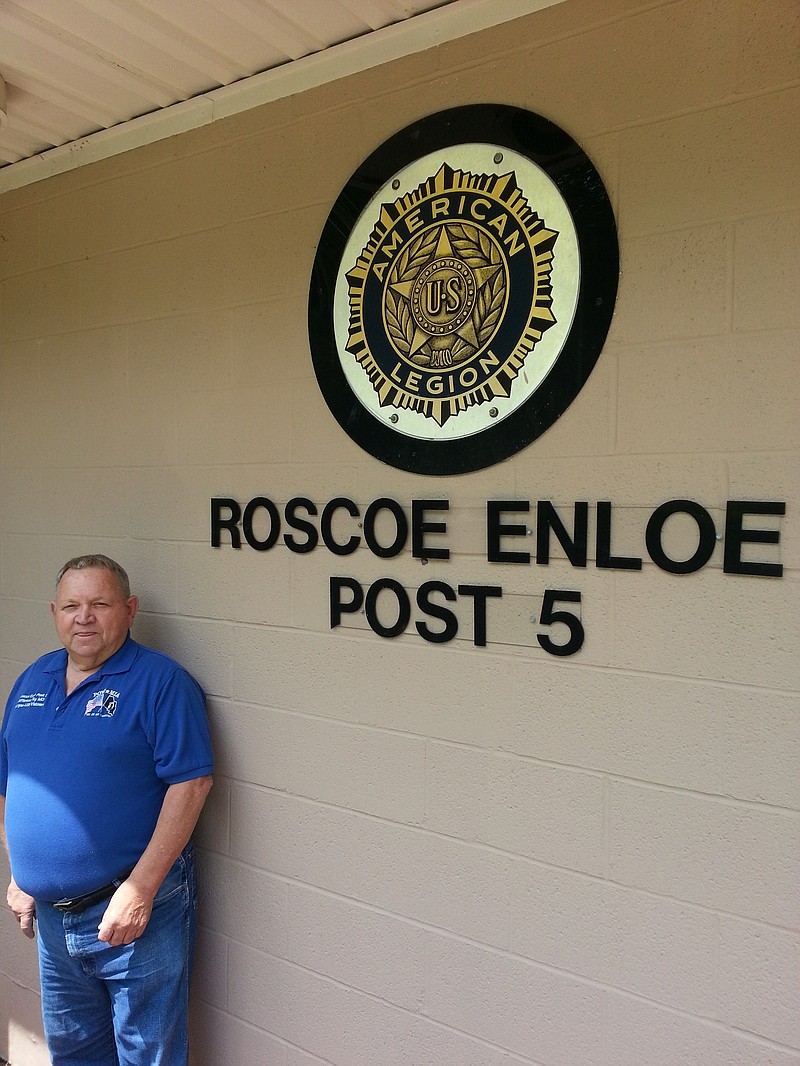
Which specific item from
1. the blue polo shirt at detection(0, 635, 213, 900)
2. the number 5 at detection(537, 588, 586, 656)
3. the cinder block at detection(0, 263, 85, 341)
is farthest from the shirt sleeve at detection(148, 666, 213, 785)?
the cinder block at detection(0, 263, 85, 341)

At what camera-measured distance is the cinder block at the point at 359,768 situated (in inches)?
70.6

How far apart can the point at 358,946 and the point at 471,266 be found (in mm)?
1603

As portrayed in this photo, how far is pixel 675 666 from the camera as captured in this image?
1.46 meters

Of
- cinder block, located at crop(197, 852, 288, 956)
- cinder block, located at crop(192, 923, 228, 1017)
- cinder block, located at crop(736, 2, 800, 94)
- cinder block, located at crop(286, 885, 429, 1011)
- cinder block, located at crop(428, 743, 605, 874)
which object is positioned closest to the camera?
cinder block, located at crop(736, 2, 800, 94)

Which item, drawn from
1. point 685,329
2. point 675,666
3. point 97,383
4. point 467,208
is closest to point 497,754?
point 675,666

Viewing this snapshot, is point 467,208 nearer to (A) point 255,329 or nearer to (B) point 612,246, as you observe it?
(B) point 612,246

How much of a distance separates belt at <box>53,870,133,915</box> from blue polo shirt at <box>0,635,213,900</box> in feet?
0.05

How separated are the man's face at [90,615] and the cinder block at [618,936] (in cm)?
119

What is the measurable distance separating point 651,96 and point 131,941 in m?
2.18

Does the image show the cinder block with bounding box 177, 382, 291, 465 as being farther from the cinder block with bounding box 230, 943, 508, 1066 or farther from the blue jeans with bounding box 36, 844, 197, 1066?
the cinder block with bounding box 230, 943, 508, 1066

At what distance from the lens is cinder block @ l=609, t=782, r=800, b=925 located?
1373mm

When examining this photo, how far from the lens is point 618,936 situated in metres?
1.53

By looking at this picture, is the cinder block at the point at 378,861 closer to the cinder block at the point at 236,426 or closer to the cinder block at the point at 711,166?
the cinder block at the point at 236,426

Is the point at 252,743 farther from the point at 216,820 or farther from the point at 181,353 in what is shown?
the point at 181,353
